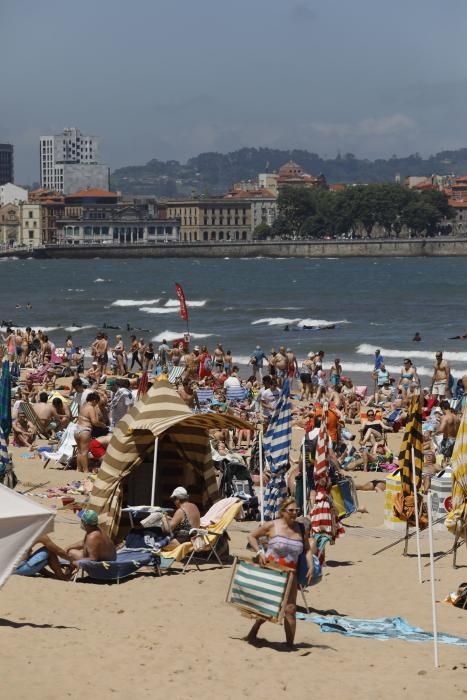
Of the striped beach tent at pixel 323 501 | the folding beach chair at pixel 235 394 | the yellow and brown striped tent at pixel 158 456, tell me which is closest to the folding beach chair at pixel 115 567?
the yellow and brown striped tent at pixel 158 456

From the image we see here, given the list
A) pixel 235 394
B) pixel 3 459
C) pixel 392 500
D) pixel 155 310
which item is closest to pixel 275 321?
pixel 155 310

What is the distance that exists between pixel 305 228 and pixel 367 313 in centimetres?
13134

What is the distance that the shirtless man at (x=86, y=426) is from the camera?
15.0 meters

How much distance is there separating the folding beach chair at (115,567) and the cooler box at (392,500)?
97.8 inches

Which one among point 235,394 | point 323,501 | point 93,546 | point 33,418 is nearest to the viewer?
point 93,546

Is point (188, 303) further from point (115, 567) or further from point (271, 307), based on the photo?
point (115, 567)

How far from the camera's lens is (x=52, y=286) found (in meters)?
97.4

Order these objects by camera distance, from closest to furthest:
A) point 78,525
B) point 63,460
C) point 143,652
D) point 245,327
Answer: point 143,652
point 78,525
point 63,460
point 245,327

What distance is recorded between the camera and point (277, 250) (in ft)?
553

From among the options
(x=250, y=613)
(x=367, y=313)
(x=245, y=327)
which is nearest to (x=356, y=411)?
(x=250, y=613)

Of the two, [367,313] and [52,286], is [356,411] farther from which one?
[52,286]

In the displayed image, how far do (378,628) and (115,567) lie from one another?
1.99 metres

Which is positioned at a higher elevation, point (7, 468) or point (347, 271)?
point (7, 468)

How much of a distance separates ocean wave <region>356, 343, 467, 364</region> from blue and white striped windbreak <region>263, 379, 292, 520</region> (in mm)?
25258
